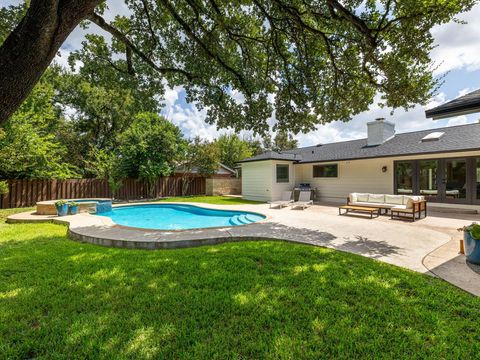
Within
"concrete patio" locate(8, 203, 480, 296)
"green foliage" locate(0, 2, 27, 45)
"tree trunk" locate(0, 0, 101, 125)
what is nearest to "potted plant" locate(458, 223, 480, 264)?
"concrete patio" locate(8, 203, 480, 296)

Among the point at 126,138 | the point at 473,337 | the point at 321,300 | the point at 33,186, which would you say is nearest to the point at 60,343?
the point at 321,300

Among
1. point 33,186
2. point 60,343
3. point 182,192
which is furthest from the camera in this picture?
point 182,192

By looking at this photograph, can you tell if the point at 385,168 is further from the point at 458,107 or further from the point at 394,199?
the point at 458,107

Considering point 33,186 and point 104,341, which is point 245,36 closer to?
point 104,341

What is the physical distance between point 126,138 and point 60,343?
57.6ft

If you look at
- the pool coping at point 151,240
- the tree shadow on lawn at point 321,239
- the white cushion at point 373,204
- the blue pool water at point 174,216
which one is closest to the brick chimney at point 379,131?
the white cushion at point 373,204

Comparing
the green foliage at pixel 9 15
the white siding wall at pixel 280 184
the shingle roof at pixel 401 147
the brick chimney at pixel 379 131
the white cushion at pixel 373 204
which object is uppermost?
the green foliage at pixel 9 15

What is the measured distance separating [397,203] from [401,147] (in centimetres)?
439

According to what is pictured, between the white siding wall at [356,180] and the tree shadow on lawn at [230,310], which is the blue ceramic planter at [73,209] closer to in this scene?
the tree shadow on lawn at [230,310]

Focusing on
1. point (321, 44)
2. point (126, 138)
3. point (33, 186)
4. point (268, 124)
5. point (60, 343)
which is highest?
point (321, 44)

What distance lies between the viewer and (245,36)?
7617mm

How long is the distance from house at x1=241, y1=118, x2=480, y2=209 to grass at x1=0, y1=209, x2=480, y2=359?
10.3 metres

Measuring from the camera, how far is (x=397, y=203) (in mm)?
10055

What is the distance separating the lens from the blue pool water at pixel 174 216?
394 inches
